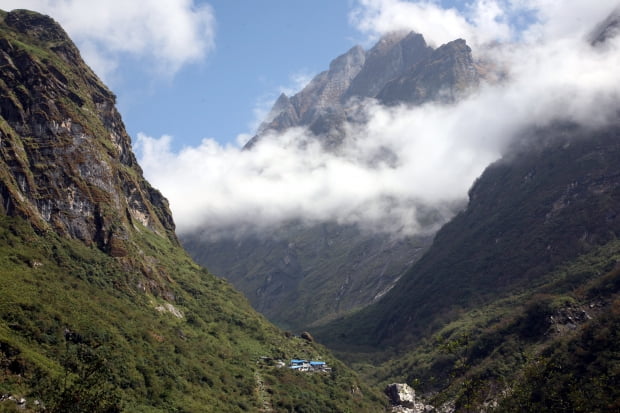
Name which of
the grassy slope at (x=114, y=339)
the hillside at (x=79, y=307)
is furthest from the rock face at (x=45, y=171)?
the grassy slope at (x=114, y=339)

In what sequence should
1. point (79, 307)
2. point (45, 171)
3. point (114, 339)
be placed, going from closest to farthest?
point (114, 339) < point (79, 307) < point (45, 171)

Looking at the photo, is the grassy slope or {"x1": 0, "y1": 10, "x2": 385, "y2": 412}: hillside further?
the grassy slope

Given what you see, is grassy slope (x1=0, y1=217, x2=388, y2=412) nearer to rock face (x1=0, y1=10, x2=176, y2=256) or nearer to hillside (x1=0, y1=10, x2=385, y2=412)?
hillside (x1=0, y1=10, x2=385, y2=412)

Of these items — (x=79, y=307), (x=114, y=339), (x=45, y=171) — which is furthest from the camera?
(x=45, y=171)

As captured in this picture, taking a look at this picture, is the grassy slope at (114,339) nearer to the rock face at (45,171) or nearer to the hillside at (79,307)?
the hillside at (79,307)

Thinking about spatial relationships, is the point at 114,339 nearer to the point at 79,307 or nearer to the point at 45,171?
the point at 79,307

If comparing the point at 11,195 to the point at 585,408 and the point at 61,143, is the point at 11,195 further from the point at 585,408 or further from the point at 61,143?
the point at 585,408

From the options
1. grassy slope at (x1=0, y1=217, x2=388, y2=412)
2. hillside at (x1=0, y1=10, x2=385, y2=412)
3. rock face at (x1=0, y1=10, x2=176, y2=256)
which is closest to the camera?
hillside at (x1=0, y1=10, x2=385, y2=412)

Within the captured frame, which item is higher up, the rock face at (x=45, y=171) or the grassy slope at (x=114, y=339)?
the rock face at (x=45, y=171)

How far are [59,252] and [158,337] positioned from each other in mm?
39905

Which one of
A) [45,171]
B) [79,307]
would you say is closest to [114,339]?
[79,307]

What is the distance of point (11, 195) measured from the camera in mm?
161750

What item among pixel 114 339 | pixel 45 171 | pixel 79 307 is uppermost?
pixel 45 171

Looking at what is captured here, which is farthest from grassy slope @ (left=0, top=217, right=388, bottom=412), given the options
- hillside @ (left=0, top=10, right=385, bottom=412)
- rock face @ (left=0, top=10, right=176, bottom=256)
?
rock face @ (left=0, top=10, right=176, bottom=256)
